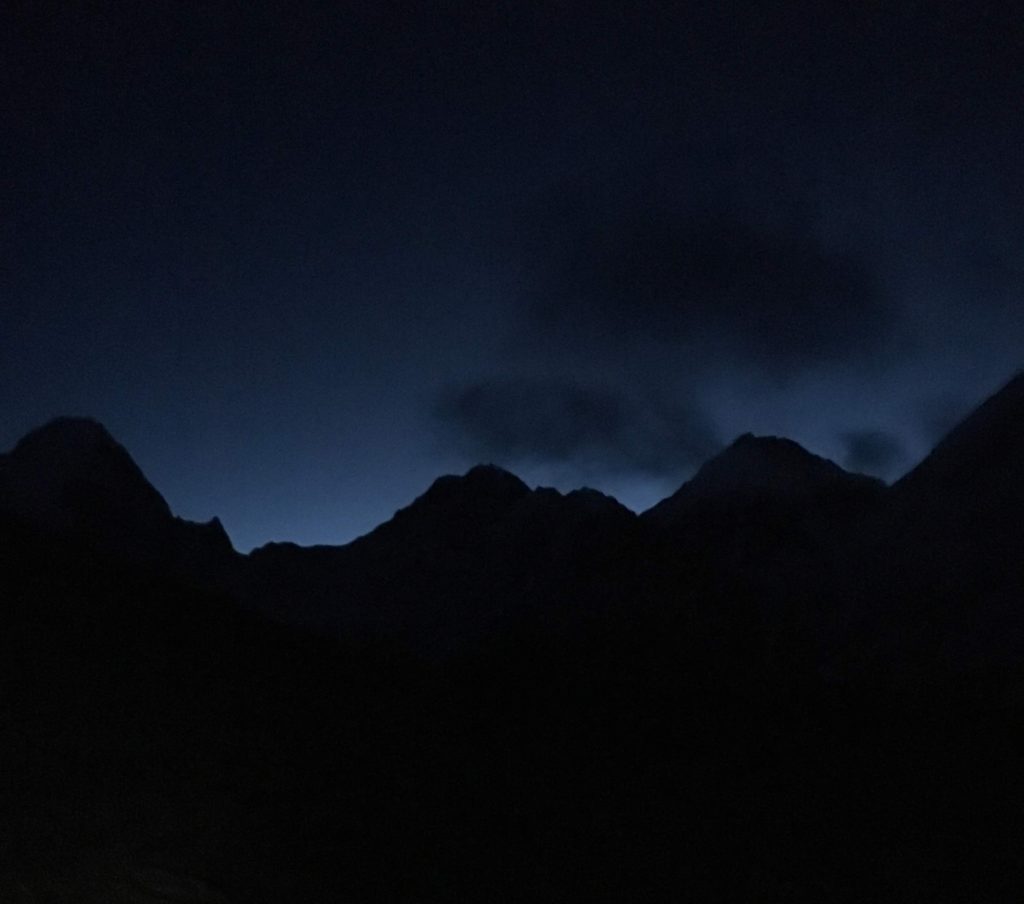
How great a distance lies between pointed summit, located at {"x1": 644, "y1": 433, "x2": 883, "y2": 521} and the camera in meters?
149

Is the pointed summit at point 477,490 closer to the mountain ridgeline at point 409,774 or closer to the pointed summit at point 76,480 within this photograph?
the pointed summit at point 76,480

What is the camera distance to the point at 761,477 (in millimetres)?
158500

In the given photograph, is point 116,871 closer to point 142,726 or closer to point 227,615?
point 142,726

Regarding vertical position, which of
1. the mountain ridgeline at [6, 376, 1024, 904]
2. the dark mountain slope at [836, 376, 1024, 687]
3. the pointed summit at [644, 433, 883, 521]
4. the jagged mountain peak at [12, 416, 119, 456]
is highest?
the pointed summit at [644, 433, 883, 521]

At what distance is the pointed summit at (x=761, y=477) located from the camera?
14875 cm

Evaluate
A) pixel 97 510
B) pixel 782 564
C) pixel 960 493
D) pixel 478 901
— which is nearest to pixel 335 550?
pixel 97 510

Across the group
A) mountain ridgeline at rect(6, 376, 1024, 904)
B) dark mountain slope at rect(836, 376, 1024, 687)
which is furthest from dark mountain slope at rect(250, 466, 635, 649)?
mountain ridgeline at rect(6, 376, 1024, 904)

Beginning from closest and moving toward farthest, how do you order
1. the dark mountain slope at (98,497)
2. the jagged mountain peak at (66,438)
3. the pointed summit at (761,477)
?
the dark mountain slope at (98,497) → the jagged mountain peak at (66,438) → the pointed summit at (761,477)

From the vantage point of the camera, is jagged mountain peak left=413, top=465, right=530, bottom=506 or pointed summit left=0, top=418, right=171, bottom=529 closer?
pointed summit left=0, top=418, right=171, bottom=529

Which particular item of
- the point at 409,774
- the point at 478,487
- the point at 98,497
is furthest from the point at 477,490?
the point at 409,774

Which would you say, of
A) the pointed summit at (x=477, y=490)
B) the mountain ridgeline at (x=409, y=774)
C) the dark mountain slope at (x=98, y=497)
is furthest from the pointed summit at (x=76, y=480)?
the mountain ridgeline at (x=409, y=774)

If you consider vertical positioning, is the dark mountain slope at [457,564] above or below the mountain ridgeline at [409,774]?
above

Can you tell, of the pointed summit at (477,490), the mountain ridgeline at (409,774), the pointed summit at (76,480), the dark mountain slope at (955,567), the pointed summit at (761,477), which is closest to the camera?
the mountain ridgeline at (409,774)

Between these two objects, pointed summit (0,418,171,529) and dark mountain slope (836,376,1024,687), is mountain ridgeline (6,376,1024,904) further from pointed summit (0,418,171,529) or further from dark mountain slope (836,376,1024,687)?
Answer: pointed summit (0,418,171,529)
